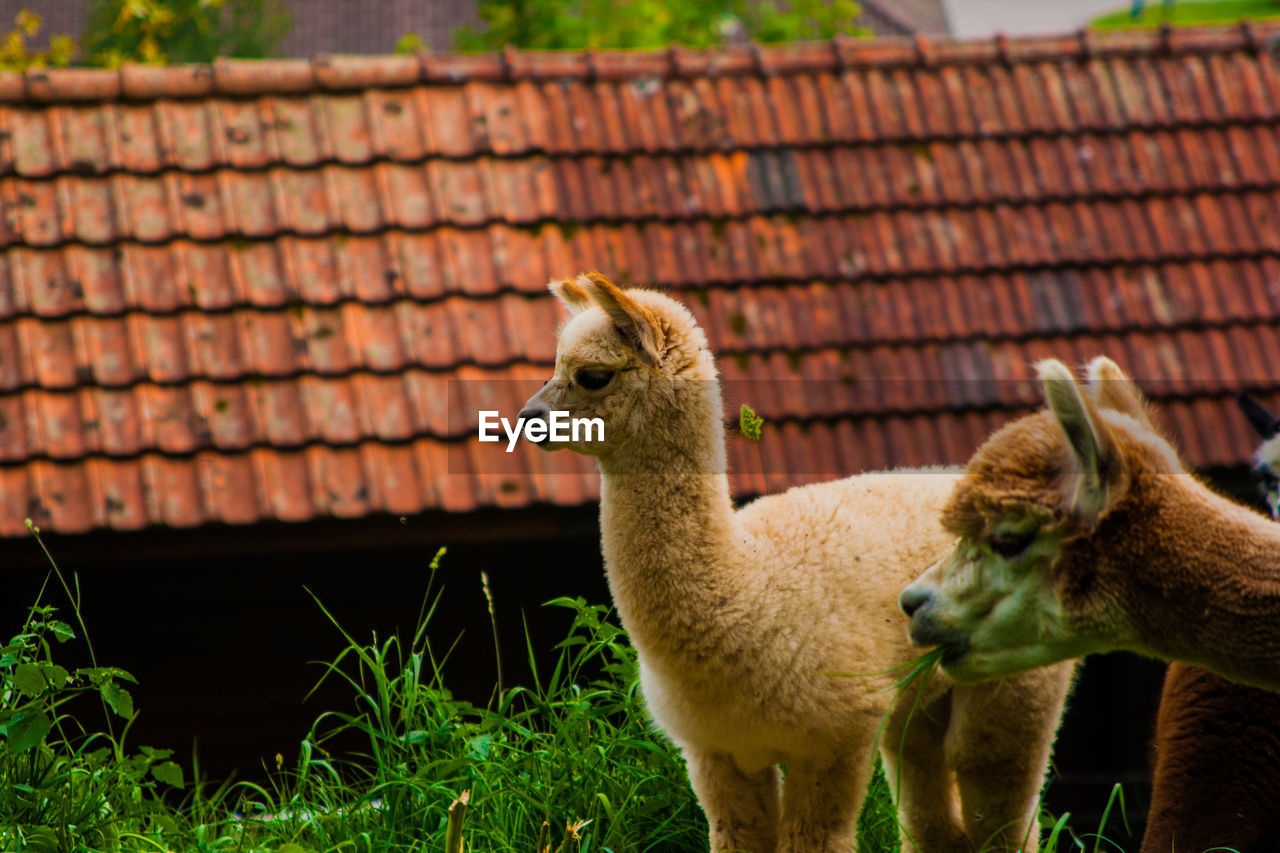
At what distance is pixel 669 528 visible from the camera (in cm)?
239

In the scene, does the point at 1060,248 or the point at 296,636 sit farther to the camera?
the point at 1060,248

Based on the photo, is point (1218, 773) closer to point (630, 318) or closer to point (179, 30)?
point (630, 318)

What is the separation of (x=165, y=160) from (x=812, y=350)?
286 cm

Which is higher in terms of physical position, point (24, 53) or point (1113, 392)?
point (24, 53)

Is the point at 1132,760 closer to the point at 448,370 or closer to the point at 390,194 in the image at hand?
the point at 448,370

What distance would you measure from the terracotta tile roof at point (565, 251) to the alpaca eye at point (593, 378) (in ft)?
7.90

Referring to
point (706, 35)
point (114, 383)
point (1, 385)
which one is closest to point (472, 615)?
point (114, 383)

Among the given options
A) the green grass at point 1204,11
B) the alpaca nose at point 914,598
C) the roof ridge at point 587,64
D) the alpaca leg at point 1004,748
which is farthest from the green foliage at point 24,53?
the green grass at point 1204,11

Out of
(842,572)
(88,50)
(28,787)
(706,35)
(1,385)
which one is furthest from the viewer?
(88,50)

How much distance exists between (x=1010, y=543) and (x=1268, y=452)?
1.70 m

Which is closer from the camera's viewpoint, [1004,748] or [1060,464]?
[1060,464]

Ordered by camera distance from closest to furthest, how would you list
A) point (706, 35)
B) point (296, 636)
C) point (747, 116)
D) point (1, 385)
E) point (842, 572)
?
point (842, 572)
point (1, 385)
point (296, 636)
point (747, 116)
point (706, 35)

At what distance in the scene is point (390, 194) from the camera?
5.43 m
